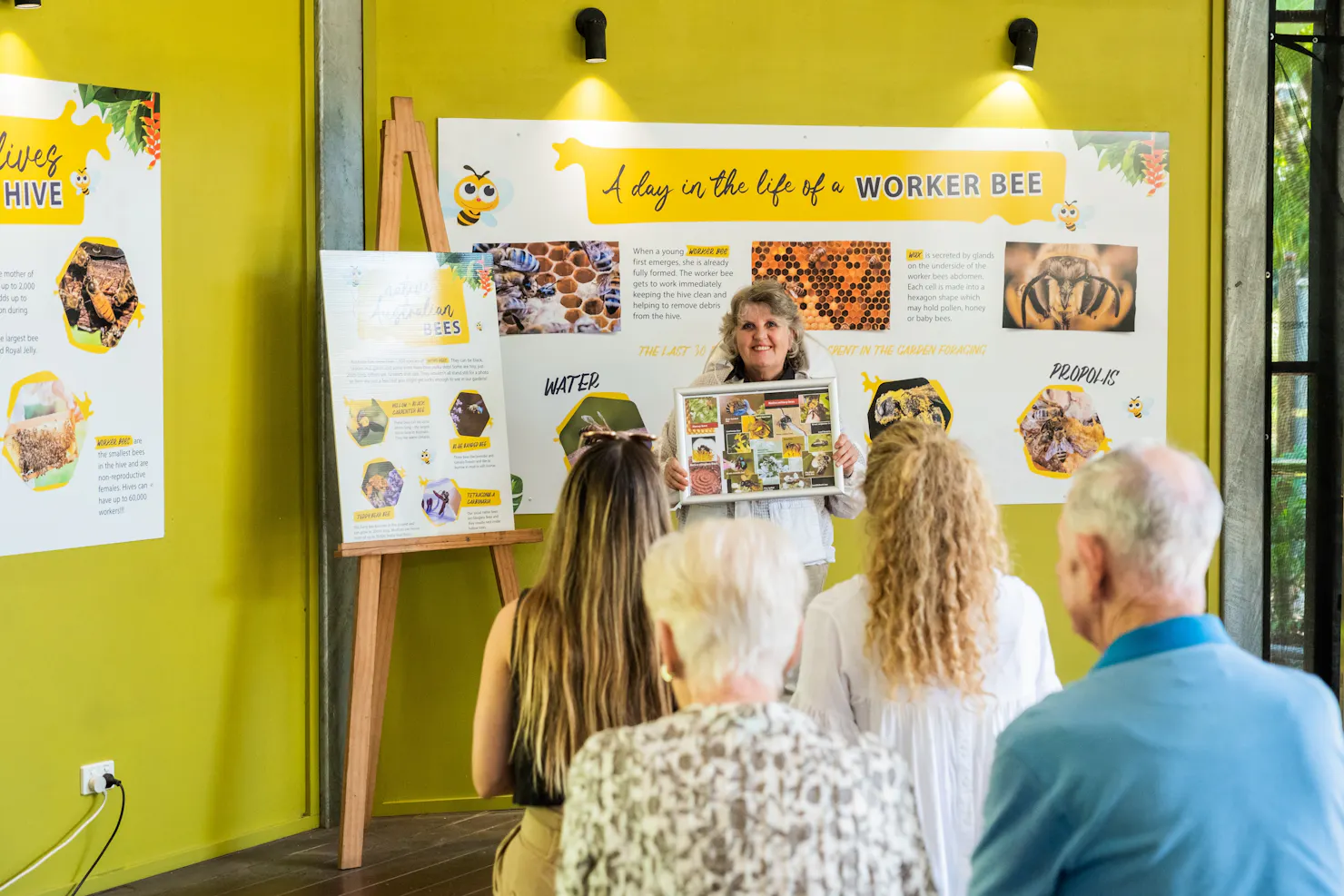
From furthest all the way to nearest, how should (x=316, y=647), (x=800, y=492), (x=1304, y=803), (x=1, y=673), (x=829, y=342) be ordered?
1. (x=829, y=342)
2. (x=316, y=647)
3. (x=800, y=492)
4. (x=1, y=673)
5. (x=1304, y=803)

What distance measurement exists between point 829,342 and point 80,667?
289 cm

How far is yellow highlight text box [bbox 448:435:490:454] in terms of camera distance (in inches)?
162

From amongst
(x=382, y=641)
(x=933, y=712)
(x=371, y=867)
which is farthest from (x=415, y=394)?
(x=933, y=712)

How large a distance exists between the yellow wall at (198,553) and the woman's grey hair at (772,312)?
5.19 feet

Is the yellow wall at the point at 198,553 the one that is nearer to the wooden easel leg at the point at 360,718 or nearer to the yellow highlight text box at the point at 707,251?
the wooden easel leg at the point at 360,718

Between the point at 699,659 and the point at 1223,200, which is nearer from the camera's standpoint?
the point at 699,659

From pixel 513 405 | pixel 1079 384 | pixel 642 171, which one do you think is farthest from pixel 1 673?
pixel 1079 384

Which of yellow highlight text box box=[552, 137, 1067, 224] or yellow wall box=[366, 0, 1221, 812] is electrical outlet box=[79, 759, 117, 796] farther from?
yellow highlight text box box=[552, 137, 1067, 224]

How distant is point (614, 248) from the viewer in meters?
4.54

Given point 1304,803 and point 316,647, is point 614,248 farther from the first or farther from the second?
point 1304,803

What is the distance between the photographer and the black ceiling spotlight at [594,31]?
4.43 m

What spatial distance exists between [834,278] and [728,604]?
3351mm

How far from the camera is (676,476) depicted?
12.0 feet

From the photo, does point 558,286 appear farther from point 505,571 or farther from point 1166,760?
point 1166,760
